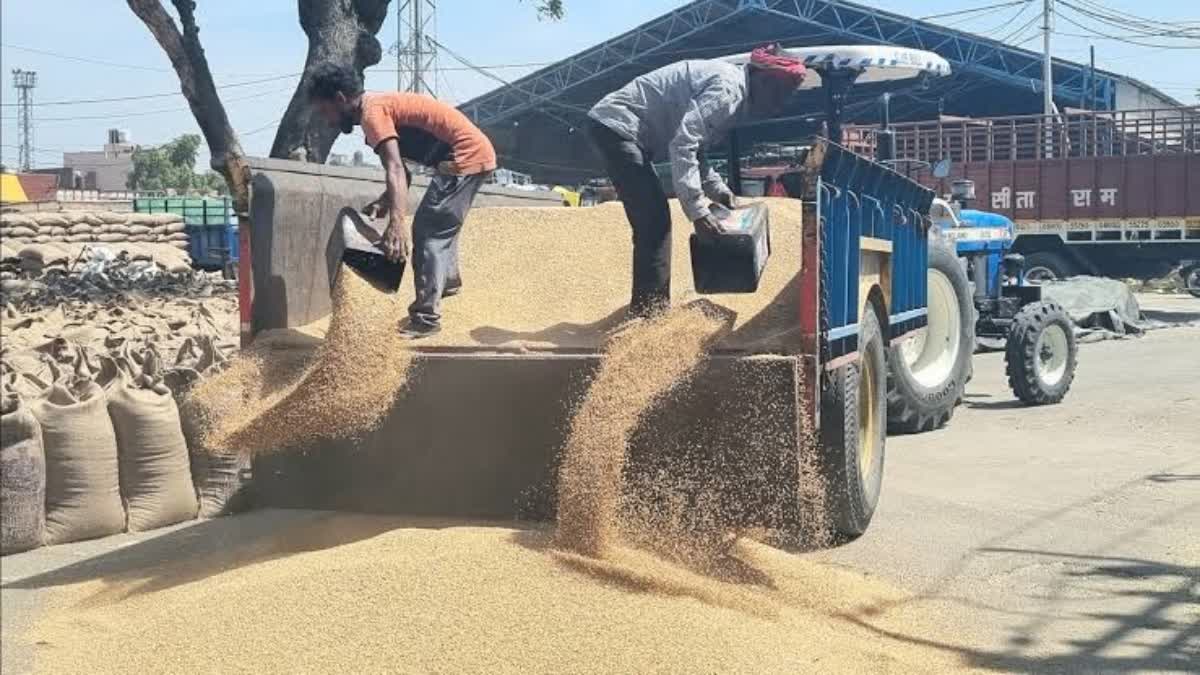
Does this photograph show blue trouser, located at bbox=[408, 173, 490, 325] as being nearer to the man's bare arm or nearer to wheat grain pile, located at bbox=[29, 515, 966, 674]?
the man's bare arm

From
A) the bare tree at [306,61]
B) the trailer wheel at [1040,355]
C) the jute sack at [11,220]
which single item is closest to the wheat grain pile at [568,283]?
the jute sack at [11,220]

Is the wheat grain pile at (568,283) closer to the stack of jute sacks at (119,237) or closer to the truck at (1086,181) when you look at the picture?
the stack of jute sacks at (119,237)

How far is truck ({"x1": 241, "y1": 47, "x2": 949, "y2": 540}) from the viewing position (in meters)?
4.85

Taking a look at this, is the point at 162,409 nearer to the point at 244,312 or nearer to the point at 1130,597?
the point at 244,312

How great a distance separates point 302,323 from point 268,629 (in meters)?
2.02

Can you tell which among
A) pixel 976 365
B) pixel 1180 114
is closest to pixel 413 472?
pixel 976 365

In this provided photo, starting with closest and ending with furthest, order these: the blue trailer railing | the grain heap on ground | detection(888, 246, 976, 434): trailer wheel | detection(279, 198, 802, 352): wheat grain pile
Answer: the grain heap on ground
detection(279, 198, 802, 352): wheat grain pile
detection(888, 246, 976, 434): trailer wheel
the blue trailer railing

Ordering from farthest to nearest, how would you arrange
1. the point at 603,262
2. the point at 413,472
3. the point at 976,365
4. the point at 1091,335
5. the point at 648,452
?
the point at 1091,335 < the point at 976,365 < the point at 603,262 < the point at 413,472 < the point at 648,452

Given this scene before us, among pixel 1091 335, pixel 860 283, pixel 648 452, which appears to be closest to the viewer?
pixel 648 452

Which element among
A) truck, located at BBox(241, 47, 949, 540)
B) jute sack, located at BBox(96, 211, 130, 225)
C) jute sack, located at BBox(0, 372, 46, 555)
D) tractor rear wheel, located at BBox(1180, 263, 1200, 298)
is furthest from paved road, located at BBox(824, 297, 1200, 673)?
tractor rear wheel, located at BBox(1180, 263, 1200, 298)

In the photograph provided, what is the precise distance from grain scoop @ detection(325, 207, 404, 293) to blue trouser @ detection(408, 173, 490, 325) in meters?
0.15

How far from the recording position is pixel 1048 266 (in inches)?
890

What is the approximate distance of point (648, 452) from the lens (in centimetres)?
496

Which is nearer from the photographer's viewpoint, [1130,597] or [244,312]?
[1130,597]
